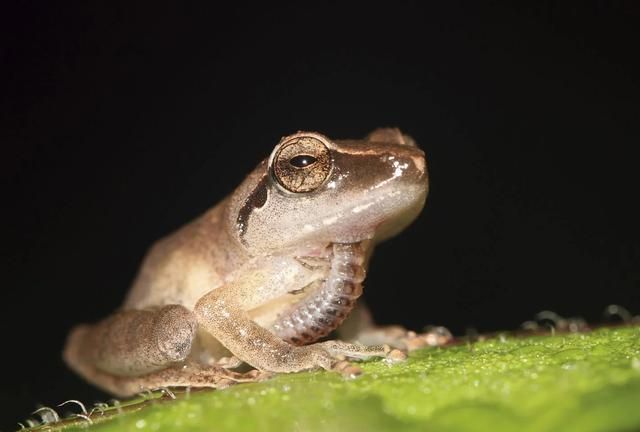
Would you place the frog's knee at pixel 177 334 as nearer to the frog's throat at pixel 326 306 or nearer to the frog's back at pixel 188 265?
the frog's throat at pixel 326 306

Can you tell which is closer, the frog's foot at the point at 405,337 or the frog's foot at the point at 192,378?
the frog's foot at the point at 192,378

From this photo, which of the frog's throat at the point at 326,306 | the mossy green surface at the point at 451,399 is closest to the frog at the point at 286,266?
the frog's throat at the point at 326,306

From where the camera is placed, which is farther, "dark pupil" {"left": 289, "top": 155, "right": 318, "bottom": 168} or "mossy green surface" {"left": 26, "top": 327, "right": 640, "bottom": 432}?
"dark pupil" {"left": 289, "top": 155, "right": 318, "bottom": 168}

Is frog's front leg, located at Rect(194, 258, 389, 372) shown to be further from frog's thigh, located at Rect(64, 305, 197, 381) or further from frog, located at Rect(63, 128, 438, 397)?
frog's thigh, located at Rect(64, 305, 197, 381)

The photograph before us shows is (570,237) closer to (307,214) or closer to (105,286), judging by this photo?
(105,286)

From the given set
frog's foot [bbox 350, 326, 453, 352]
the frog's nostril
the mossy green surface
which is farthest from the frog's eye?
the mossy green surface

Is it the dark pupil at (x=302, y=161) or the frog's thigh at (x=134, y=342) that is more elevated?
the dark pupil at (x=302, y=161)
